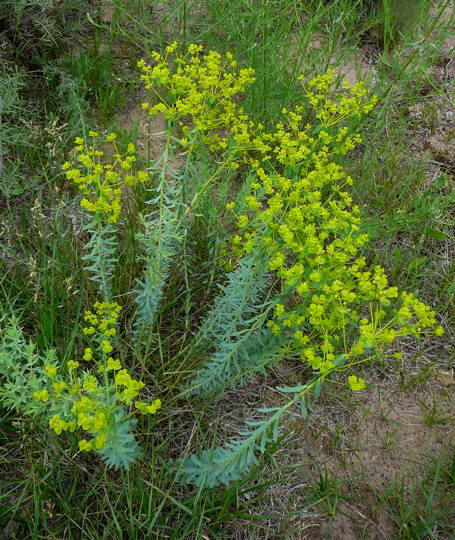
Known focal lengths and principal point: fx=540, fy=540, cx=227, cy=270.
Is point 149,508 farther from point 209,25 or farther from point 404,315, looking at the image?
point 209,25

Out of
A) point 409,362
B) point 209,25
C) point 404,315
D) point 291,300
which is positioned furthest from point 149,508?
point 209,25

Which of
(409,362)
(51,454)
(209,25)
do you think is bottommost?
(51,454)

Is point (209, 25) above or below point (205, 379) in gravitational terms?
above

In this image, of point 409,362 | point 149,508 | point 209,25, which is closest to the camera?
point 149,508

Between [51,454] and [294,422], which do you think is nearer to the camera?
[51,454]

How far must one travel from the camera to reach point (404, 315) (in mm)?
1477

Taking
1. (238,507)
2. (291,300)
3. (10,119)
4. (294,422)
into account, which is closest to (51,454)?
(238,507)

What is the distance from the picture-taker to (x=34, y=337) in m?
2.18

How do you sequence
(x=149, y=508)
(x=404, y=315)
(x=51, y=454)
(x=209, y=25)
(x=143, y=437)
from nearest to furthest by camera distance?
(x=404, y=315)
(x=149, y=508)
(x=51, y=454)
(x=143, y=437)
(x=209, y=25)

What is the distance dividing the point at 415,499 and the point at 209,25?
9.09 ft

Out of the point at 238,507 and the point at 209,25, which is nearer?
the point at 238,507

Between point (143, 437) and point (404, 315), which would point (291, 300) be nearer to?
point (143, 437)

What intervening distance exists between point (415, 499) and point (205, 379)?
0.94m

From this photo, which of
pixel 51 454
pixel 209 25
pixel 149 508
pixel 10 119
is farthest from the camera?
pixel 209 25
